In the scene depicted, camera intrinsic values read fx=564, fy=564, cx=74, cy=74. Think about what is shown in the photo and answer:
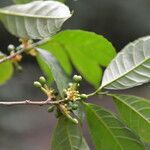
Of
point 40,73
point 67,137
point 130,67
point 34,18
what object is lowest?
point 40,73

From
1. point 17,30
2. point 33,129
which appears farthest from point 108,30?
point 17,30

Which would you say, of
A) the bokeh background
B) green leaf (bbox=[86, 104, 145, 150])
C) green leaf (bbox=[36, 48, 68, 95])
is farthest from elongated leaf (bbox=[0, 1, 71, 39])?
the bokeh background

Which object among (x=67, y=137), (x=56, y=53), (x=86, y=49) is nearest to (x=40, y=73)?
(x=56, y=53)

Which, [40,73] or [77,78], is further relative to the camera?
[40,73]

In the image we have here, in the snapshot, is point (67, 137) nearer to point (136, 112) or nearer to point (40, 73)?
point (136, 112)

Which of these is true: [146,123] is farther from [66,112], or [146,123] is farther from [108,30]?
[108,30]

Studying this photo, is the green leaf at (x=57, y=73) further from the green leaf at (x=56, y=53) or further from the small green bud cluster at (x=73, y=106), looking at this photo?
the green leaf at (x=56, y=53)

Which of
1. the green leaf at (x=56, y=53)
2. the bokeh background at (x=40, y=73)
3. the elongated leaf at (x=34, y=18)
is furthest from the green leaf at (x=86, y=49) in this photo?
the bokeh background at (x=40, y=73)
